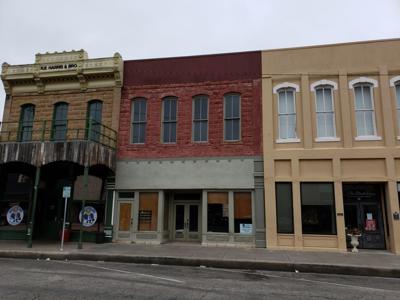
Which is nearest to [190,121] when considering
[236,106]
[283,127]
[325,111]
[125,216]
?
[236,106]

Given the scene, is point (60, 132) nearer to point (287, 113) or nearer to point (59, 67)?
point (59, 67)

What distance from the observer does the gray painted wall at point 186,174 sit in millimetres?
16375

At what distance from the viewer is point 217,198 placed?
54.3 feet

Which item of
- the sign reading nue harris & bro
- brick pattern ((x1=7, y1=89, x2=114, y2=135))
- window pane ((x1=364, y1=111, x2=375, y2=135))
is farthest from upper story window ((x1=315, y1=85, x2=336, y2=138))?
the sign reading nue harris & bro

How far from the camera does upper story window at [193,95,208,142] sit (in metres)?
17.4

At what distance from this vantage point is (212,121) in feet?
56.6

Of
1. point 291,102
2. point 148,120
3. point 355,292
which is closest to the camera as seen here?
point 355,292

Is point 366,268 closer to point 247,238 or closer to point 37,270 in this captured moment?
point 247,238

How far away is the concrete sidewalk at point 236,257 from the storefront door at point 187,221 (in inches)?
74.6

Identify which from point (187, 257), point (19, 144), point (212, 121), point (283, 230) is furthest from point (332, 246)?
point (19, 144)

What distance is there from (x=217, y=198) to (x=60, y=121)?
9.55 meters

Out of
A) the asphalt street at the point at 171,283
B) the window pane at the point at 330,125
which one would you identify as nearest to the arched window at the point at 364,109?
the window pane at the point at 330,125

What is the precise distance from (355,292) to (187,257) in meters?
5.83

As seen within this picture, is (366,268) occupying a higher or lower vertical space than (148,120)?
lower
